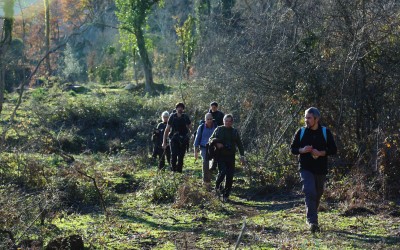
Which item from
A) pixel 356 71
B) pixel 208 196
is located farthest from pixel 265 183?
pixel 356 71

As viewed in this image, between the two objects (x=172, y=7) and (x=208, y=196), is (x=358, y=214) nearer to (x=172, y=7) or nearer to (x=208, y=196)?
(x=208, y=196)

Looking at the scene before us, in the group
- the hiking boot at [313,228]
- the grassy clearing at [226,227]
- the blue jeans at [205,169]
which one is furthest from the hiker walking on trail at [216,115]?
the hiking boot at [313,228]

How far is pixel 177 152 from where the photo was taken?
15148mm

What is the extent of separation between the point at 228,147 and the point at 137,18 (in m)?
25.7

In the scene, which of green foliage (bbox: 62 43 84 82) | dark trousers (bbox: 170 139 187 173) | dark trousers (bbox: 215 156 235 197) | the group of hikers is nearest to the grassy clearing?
dark trousers (bbox: 215 156 235 197)

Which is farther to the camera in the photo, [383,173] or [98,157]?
[98,157]

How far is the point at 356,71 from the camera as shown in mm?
12992

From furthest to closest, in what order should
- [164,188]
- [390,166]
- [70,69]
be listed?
[70,69] → [164,188] → [390,166]

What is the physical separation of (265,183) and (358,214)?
4.00 m

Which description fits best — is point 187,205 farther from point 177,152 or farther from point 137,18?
point 137,18

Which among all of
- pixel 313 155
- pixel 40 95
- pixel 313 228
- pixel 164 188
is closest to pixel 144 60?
pixel 40 95

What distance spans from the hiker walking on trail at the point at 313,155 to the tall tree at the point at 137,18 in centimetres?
2821

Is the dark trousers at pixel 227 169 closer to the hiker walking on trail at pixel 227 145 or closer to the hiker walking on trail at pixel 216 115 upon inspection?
the hiker walking on trail at pixel 227 145

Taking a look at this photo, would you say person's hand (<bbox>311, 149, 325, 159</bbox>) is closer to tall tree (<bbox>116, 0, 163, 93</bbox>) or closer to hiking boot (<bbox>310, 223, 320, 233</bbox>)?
hiking boot (<bbox>310, 223, 320, 233</bbox>)
